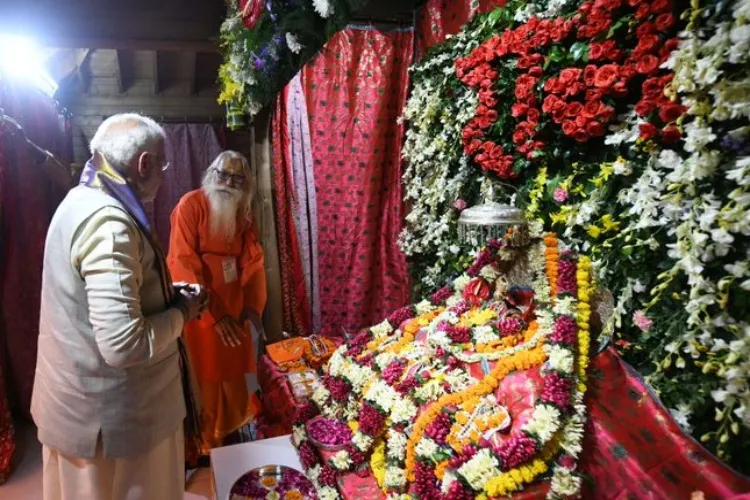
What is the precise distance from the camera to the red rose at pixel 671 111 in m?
1.82

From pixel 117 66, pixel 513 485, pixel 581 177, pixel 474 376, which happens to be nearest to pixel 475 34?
pixel 581 177

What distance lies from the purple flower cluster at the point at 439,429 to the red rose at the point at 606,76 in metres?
1.55

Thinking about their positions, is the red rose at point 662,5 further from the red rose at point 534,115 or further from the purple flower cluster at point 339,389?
the purple flower cluster at point 339,389

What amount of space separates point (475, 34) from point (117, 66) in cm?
407

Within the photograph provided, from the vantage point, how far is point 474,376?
2.18 metres

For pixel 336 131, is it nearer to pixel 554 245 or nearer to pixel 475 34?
pixel 475 34

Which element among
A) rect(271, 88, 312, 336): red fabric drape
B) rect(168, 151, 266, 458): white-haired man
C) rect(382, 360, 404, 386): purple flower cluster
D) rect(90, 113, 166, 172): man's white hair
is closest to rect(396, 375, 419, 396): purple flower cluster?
rect(382, 360, 404, 386): purple flower cluster

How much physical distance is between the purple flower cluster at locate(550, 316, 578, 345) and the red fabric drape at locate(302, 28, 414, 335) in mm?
2152

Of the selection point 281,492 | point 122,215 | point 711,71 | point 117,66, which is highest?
point 117,66

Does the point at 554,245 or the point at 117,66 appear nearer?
the point at 554,245

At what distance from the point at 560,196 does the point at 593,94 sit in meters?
0.50

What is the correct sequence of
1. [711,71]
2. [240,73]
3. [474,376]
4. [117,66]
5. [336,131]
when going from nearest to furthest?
[711,71], [474,376], [240,73], [336,131], [117,66]

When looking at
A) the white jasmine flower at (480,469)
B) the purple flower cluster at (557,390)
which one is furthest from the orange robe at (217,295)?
the purple flower cluster at (557,390)

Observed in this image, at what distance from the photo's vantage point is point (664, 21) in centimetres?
189
